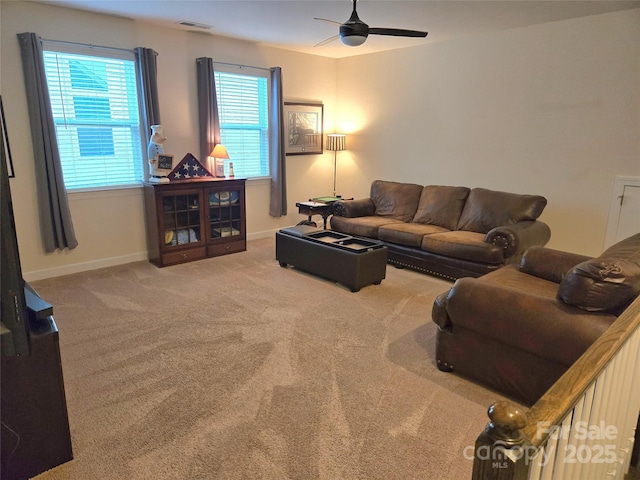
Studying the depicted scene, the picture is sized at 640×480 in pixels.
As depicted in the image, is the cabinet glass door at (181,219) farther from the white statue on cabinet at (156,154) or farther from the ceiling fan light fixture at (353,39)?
the ceiling fan light fixture at (353,39)

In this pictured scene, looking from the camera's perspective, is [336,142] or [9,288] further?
[336,142]

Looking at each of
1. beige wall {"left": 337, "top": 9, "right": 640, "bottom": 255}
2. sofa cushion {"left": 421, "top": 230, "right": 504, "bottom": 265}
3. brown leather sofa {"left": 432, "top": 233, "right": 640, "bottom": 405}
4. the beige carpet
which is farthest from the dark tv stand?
beige wall {"left": 337, "top": 9, "right": 640, "bottom": 255}

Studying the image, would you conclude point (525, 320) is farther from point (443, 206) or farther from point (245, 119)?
point (245, 119)

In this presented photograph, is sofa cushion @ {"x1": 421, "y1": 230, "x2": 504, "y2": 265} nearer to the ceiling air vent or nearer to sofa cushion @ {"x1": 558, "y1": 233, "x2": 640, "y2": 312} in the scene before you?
sofa cushion @ {"x1": 558, "y1": 233, "x2": 640, "y2": 312}

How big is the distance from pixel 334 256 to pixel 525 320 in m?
2.14

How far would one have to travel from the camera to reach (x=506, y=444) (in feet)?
2.68

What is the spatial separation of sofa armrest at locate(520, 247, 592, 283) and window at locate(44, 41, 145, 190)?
4.06 m

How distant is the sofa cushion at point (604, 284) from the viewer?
199 cm

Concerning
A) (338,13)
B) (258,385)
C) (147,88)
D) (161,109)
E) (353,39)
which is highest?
(338,13)

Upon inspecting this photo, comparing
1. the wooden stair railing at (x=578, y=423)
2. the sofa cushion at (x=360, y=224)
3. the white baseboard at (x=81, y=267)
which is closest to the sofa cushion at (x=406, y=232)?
the sofa cushion at (x=360, y=224)

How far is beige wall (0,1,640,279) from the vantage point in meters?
4.07

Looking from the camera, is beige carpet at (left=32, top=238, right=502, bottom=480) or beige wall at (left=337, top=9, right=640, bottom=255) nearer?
beige carpet at (left=32, top=238, right=502, bottom=480)

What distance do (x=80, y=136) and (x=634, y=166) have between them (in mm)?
5509

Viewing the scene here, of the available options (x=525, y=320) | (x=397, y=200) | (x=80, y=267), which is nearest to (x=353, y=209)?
(x=397, y=200)
